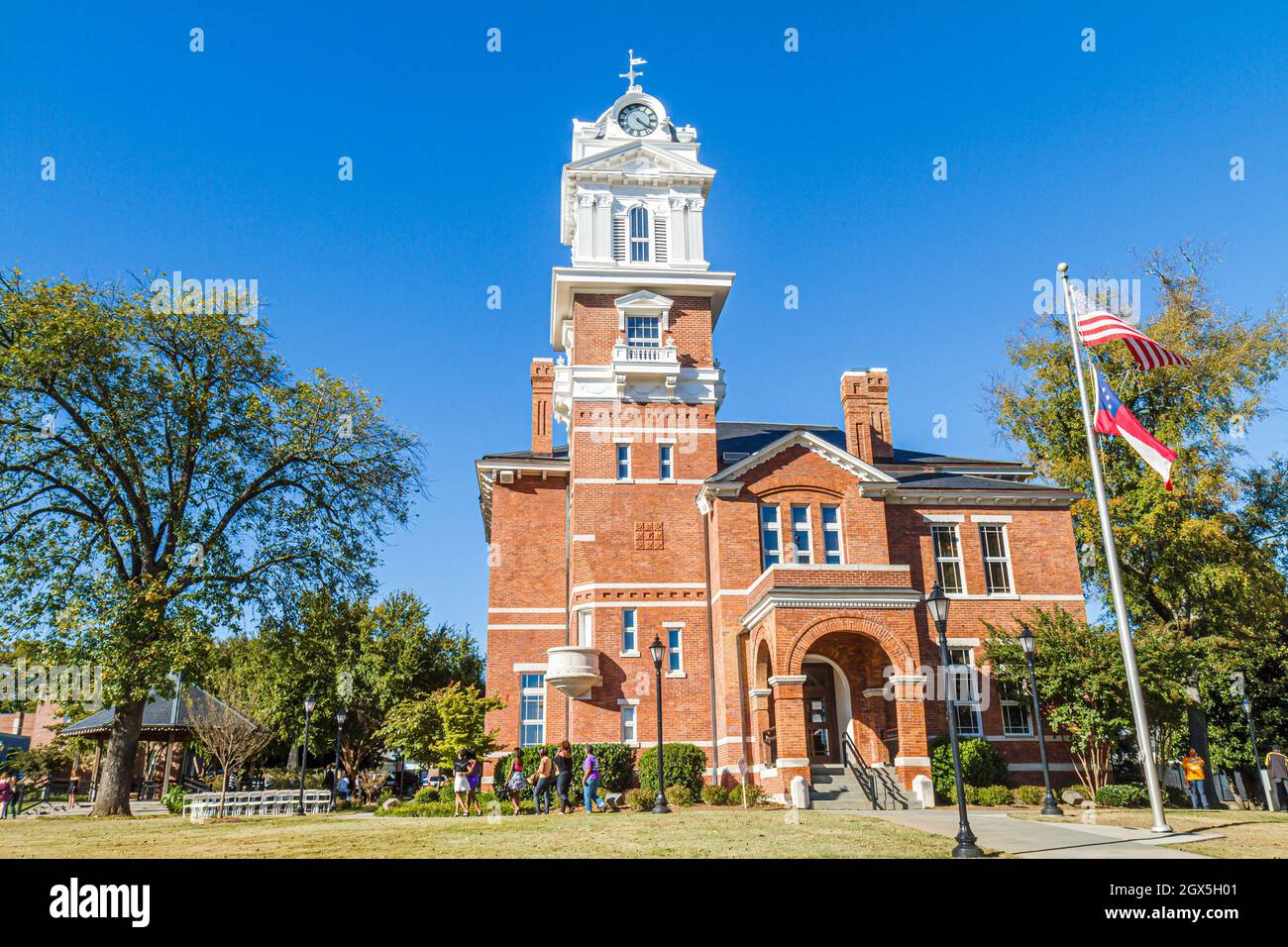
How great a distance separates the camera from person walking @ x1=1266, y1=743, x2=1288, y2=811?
26.8 meters

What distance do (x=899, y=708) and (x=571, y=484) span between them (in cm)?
1373

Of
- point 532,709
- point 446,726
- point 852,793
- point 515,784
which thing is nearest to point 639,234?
point 532,709

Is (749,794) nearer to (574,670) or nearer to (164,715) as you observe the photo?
(574,670)

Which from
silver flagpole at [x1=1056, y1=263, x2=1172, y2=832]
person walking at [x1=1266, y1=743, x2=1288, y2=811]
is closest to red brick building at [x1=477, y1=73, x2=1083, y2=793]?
person walking at [x1=1266, y1=743, x2=1288, y2=811]

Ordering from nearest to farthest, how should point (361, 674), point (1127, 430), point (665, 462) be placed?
point (1127, 430)
point (665, 462)
point (361, 674)

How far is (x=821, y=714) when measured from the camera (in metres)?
28.0

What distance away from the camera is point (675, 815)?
20484mm

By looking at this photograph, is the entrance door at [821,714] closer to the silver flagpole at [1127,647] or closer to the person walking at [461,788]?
the person walking at [461,788]

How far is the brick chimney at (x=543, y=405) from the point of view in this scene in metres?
35.0

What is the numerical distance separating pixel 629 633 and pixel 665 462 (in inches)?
243
